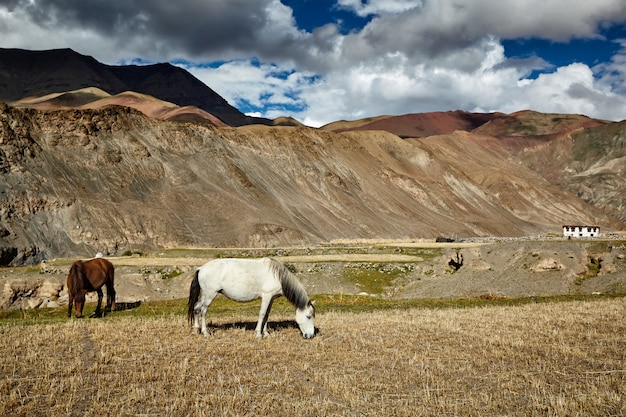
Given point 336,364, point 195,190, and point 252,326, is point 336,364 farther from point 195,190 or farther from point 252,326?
point 195,190

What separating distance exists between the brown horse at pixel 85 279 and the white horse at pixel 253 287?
30.8 ft

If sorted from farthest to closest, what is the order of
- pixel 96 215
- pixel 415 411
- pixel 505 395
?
1. pixel 96 215
2. pixel 505 395
3. pixel 415 411

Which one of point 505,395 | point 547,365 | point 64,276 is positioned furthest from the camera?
point 64,276

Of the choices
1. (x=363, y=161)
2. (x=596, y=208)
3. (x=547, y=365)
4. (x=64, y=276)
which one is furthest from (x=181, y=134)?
(x=596, y=208)

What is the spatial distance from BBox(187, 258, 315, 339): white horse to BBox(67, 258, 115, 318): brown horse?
9.39m

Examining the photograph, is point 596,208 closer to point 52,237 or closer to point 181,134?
point 181,134

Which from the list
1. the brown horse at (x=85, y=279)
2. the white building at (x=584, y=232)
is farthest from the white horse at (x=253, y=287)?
the white building at (x=584, y=232)

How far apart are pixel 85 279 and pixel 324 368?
16902 millimetres

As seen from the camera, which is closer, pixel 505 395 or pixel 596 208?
pixel 505 395

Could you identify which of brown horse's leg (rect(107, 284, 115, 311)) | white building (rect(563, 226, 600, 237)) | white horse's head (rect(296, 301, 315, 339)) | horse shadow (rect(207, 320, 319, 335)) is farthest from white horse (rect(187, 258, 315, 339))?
white building (rect(563, 226, 600, 237))

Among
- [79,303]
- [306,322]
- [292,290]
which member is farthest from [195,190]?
[306,322]

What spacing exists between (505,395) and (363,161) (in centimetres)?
13864

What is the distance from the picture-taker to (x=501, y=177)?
191 meters

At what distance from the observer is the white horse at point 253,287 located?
1853 cm
